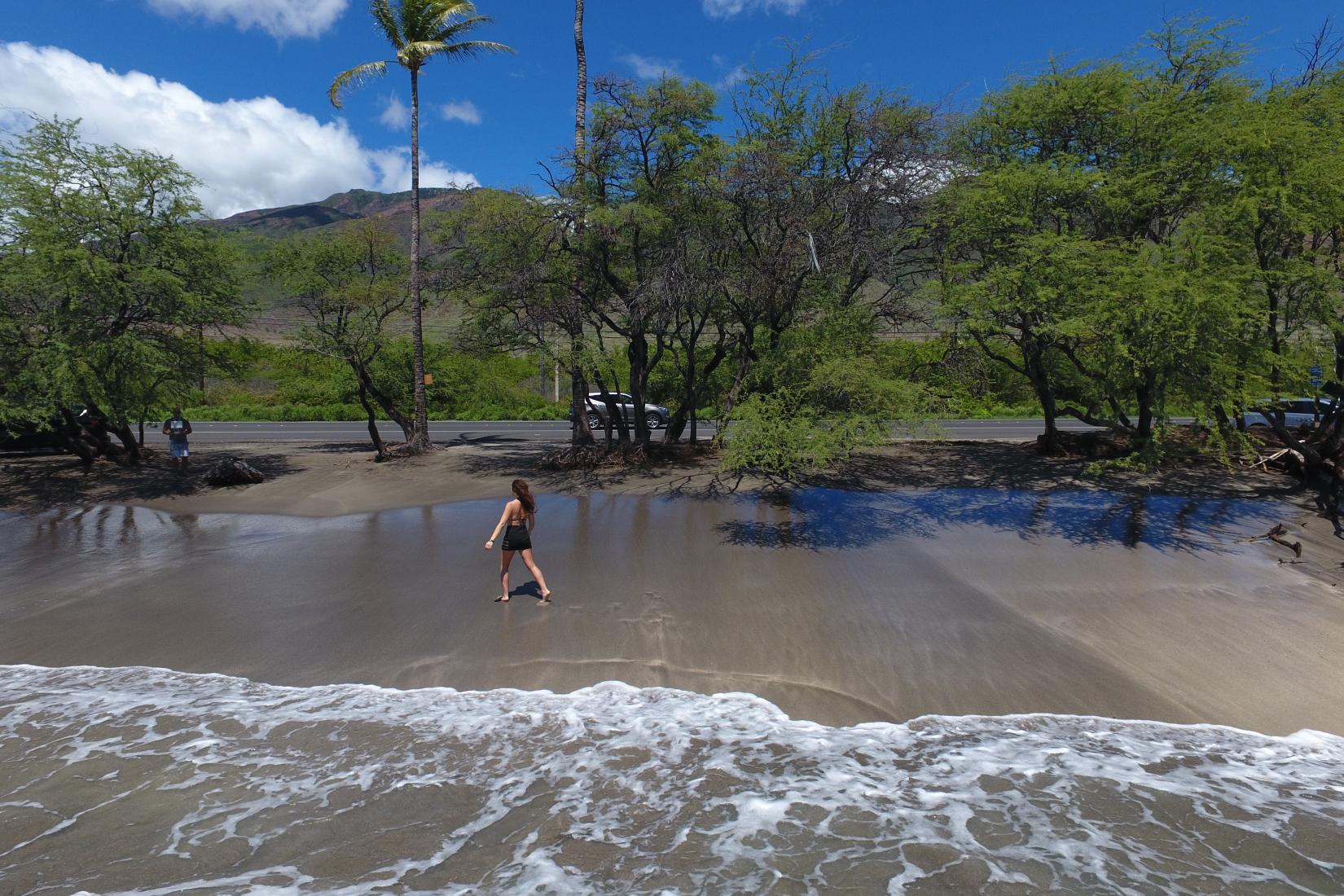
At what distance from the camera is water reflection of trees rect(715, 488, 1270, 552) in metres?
11.1

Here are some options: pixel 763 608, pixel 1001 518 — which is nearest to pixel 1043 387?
pixel 1001 518

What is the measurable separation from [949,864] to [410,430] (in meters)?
18.9

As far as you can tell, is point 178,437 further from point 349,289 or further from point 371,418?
point 349,289

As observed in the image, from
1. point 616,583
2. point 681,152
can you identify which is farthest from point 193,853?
point 681,152

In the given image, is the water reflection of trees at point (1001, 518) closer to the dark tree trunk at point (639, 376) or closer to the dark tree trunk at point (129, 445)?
the dark tree trunk at point (639, 376)

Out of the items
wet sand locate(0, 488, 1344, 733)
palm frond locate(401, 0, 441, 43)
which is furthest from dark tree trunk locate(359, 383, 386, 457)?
palm frond locate(401, 0, 441, 43)

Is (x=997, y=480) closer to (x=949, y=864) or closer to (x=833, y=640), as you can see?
(x=833, y=640)

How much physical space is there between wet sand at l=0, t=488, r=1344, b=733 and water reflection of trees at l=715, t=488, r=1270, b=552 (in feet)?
0.24

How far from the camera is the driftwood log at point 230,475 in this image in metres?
16.0

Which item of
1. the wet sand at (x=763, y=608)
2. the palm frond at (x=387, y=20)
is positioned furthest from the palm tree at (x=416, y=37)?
the wet sand at (x=763, y=608)

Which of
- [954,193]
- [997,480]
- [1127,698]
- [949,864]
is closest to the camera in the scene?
[949,864]

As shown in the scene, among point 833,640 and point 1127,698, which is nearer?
point 1127,698

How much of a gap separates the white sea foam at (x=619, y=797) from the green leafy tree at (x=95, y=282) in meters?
10.6

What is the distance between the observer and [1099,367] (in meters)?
12.0
